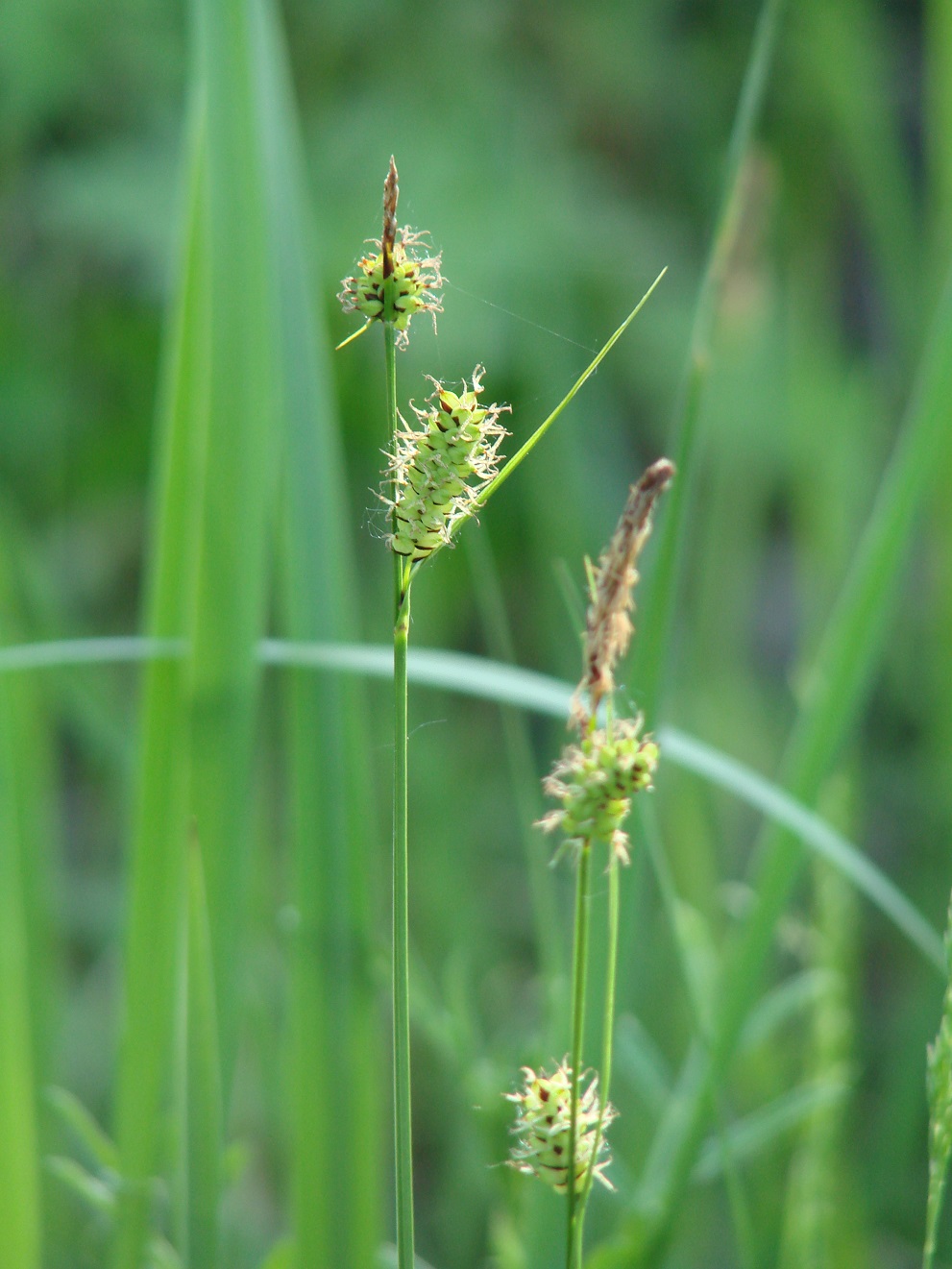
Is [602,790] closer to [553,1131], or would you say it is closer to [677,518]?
[553,1131]

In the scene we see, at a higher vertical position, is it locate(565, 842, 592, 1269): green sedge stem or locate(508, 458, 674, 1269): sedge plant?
locate(508, 458, 674, 1269): sedge plant

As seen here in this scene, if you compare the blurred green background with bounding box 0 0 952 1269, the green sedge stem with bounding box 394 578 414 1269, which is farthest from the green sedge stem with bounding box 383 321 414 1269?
the blurred green background with bounding box 0 0 952 1269

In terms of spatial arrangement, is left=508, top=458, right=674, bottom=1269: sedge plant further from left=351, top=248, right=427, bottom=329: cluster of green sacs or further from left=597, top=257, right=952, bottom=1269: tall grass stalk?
left=597, top=257, right=952, bottom=1269: tall grass stalk

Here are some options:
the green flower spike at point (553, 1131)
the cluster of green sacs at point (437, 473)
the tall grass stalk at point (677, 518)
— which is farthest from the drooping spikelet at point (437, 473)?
the tall grass stalk at point (677, 518)

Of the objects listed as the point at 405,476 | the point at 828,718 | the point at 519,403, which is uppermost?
the point at 519,403

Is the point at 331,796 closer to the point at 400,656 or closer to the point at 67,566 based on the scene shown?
the point at 400,656

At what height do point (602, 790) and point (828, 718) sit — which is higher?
point (828, 718)

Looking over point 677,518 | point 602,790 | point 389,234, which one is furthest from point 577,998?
point 677,518
